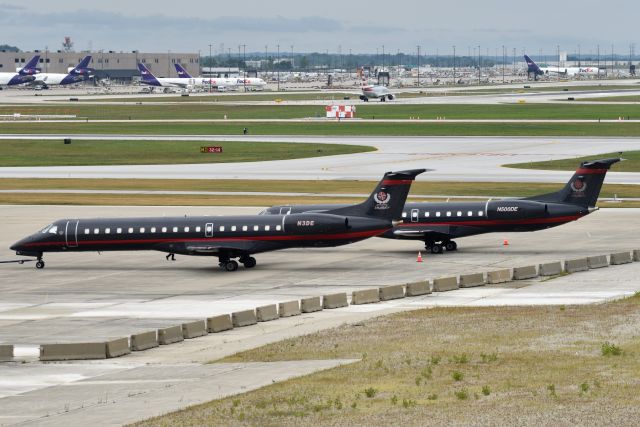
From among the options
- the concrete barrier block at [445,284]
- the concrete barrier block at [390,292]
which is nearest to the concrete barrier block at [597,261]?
the concrete barrier block at [445,284]

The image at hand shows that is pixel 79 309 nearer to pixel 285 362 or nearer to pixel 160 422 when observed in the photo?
pixel 285 362

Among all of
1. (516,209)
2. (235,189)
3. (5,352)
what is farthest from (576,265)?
(235,189)

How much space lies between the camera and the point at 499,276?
53125 millimetres

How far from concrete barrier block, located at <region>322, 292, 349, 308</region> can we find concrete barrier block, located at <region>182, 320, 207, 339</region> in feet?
21.4

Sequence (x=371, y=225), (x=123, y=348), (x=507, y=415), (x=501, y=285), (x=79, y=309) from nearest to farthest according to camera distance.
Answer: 1. (x=507, y=415)
2. (x=123, y=348)
3. (x=79, y=309)
4. (x=501, y=285)
5. (x=371, y=225)

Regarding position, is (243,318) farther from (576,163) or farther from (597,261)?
(576,163)

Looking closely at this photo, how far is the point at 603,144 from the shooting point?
12838cm

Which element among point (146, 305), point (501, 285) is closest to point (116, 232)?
point (146, 305)

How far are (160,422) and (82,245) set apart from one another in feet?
111

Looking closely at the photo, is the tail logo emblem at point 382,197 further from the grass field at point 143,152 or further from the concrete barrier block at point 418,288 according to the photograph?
the grass field at point 143,152

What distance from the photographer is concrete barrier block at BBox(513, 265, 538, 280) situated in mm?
53938

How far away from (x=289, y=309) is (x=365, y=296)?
155 inches

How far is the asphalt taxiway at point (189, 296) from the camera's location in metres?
32.6

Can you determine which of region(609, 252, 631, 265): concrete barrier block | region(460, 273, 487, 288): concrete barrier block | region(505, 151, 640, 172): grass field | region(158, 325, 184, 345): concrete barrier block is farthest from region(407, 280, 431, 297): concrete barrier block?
region(505, 151, 640, 172): grass field
